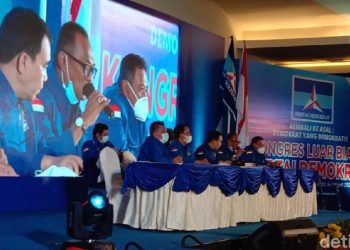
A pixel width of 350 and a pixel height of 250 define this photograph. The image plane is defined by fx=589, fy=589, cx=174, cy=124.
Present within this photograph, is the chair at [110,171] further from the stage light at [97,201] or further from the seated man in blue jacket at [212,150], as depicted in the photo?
the stage light at [97,201]

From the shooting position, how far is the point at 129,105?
8.38m

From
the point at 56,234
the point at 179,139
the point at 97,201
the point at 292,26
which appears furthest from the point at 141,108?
the point at 97,201

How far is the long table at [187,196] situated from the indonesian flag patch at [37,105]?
1.63 metres

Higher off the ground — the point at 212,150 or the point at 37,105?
the point at 37,105

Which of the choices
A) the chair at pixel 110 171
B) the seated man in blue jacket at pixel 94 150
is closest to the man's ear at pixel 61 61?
the seated man in blue jacket at pixel 94 150

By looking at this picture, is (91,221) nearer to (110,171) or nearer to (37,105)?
(110,171)

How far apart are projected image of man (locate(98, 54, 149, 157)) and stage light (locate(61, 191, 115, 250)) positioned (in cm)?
468

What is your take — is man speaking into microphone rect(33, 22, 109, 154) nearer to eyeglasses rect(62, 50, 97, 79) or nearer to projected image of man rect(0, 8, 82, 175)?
eyeglasses rect(62, 50, 97, 79)

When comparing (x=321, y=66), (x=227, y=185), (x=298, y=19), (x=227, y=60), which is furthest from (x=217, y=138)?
(x=321, y=66)

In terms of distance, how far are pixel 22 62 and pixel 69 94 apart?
82 cm

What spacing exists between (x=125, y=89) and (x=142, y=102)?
443 millimetres

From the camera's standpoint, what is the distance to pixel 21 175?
21.9 ft

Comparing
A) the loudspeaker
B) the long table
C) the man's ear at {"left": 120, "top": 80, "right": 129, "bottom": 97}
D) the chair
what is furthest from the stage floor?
the man's ear at {"left": 120, "top": 80, "right": 129, "bottom": 97}

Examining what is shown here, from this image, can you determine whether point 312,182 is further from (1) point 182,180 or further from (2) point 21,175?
(2) point 21,175
